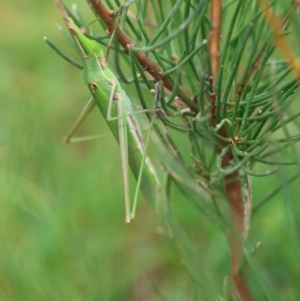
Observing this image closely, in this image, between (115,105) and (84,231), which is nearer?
(115,105)

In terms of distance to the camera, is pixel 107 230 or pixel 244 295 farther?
pixel 107 230

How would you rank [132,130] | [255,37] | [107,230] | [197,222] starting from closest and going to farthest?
[255,37] → [132,130] → [107,230] → [197,222]

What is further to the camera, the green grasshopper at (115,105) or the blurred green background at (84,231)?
the blurred green background at (84,231)

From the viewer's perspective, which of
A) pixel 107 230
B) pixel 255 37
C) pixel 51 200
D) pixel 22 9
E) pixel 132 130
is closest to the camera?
pixel 255 37

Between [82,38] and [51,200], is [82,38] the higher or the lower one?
the higher one

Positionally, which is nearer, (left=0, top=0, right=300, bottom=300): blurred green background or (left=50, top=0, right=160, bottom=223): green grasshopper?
(left=50, top=0, right=160, bottom=223): green grasshopper

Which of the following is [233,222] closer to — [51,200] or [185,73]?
[185,73]

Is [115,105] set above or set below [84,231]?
above

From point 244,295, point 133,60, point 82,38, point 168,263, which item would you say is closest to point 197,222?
point 168,263
